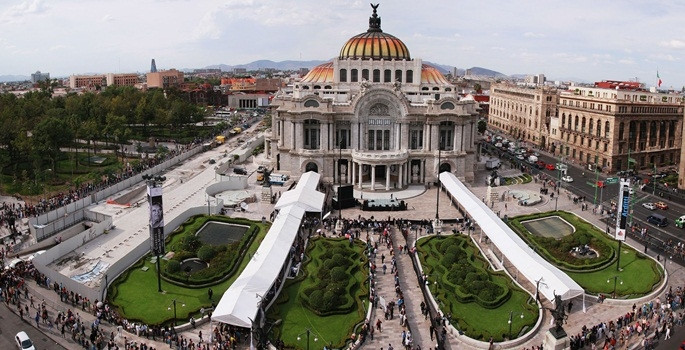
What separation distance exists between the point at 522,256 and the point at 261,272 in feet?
68.8

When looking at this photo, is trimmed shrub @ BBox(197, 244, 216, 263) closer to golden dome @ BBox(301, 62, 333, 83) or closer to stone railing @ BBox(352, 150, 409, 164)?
stone railing @ BBox(352, 150, 409, 164)

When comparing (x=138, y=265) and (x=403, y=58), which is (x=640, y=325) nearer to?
(x=138, y=265)

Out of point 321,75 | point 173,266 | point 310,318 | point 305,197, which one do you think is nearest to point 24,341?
point 173,266

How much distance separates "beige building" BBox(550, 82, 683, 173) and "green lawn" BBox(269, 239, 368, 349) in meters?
62.3

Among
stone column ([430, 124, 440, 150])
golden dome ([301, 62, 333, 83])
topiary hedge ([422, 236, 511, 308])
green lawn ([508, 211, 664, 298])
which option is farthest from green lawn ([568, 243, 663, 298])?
golden dome ([301, 62, 333, 83])

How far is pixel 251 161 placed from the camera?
314 ft

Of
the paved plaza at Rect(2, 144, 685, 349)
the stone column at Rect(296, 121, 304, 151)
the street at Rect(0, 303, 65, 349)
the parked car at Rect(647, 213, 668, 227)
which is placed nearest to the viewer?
the street at Rect(0, 303, 65, 349)

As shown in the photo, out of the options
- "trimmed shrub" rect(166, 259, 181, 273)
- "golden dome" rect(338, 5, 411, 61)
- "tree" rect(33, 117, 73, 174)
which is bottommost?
"trimmed shrub" rect(166, 259, 181, 273)

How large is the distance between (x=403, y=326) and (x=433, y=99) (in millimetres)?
48027

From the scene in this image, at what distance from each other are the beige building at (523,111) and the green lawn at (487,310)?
254 ft

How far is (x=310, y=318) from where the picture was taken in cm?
3781

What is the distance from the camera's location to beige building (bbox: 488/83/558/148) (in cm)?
11844

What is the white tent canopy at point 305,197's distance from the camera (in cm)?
5866

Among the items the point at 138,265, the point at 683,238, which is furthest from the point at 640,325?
the point at 138,265
